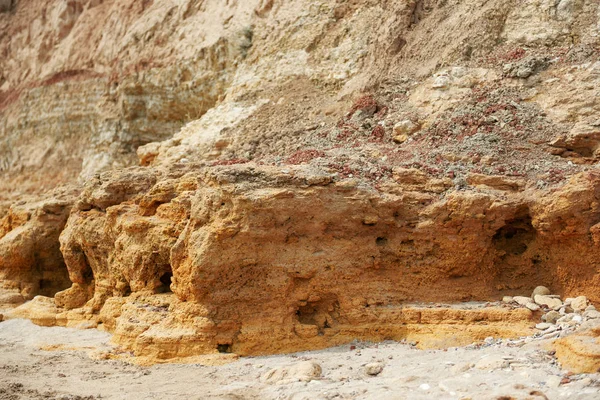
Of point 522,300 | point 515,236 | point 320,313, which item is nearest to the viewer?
point 522,300

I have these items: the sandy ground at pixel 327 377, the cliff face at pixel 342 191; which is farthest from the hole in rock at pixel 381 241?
the sandy ground at pixel 327 377

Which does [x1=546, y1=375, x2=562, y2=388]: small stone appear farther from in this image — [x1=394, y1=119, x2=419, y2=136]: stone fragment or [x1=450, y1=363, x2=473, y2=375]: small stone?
[x1=394, y1=119, x2=419, y2=136]: stone fragment

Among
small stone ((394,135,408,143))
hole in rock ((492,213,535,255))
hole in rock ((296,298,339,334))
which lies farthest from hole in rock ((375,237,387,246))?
small stone ((394,135,408,143))

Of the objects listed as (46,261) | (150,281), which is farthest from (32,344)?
(46,261)

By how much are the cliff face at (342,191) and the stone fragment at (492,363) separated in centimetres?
131

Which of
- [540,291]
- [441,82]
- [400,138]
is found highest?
[441,82]

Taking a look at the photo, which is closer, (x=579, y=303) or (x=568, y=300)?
(x=579, y=303)

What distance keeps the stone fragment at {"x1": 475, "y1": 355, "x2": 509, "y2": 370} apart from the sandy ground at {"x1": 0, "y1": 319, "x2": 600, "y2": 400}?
0.4 inches

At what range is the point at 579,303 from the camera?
8.80 metres

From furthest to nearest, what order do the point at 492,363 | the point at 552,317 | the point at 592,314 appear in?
the point at 552,317, the point at 592,314, the point at 492,363

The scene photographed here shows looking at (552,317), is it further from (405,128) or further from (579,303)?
(405,128)

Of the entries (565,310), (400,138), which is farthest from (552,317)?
(400,138)

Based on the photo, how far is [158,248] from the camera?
439 inches

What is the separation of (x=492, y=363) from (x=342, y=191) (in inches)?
141
